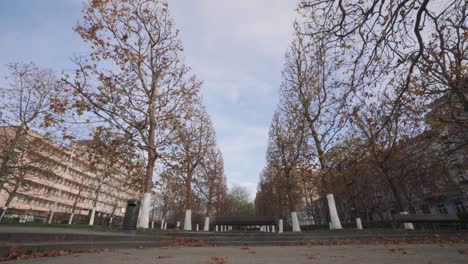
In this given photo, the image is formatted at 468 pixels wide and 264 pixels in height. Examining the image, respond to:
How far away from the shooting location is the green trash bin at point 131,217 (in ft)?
33.1

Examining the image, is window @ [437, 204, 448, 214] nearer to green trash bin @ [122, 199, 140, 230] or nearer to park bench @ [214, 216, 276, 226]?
park bench @ [214, 216, 276, 226]

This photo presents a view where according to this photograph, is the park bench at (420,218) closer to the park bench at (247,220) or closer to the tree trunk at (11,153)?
the park bench at (247,220)

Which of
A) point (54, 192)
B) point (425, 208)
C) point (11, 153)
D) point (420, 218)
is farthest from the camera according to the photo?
point (54, 192)

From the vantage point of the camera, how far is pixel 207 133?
2317 cm

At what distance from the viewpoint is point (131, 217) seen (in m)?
10.2

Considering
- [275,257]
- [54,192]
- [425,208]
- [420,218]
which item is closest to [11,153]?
[275,257]

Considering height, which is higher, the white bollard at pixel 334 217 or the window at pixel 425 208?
the window at pixel 425 208

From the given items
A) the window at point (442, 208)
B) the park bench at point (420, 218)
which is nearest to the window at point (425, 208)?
the window at point (442, 208)

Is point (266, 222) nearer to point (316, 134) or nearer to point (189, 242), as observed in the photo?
point (316, 134)

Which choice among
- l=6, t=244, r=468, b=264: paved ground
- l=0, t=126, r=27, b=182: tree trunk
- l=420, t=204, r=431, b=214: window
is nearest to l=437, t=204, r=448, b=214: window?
l=420, t=204, r=431, b=214: window

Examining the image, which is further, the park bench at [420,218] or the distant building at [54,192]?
the distant building at [54,192]

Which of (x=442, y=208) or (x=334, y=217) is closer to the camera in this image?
(x=334, y=217)

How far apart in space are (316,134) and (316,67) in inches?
203

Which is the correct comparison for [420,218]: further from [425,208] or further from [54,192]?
[54,192]
